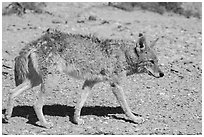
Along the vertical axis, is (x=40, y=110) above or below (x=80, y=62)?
below

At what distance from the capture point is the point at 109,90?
11.9 meters

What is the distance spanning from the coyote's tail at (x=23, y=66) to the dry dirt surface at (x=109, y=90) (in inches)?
21.0

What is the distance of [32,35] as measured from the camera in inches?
610

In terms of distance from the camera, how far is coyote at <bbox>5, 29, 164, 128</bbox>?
31.3ft

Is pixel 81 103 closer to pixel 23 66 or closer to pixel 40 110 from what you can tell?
pixel 40 110

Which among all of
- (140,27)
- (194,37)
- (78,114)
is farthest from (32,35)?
(78,114)

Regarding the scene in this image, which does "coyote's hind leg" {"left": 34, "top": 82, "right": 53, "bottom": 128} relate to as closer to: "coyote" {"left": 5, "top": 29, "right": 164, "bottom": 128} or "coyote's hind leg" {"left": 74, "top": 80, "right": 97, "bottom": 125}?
"coyote" {"left": 5, "top": 29, "right": 164, "bottom": 128}

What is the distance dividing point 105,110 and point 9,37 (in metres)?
5.37

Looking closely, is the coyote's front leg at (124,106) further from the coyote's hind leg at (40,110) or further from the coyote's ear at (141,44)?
the coyote's hind leg at (40,110)

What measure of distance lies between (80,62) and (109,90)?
2195 mm

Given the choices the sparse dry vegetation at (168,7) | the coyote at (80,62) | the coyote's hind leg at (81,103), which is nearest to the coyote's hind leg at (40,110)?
the coyote at (80,62)

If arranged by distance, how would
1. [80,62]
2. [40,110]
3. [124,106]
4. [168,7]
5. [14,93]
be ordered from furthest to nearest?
[168,7] → [124,106] → [80,62] → [14,93] → [40,110]

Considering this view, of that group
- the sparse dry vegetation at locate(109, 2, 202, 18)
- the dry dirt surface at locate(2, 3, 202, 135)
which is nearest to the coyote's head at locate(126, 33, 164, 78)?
the dry dirt surface at locate(2, 3, 202, 135)

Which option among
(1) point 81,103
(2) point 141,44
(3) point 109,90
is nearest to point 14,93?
(1) point 81,103
